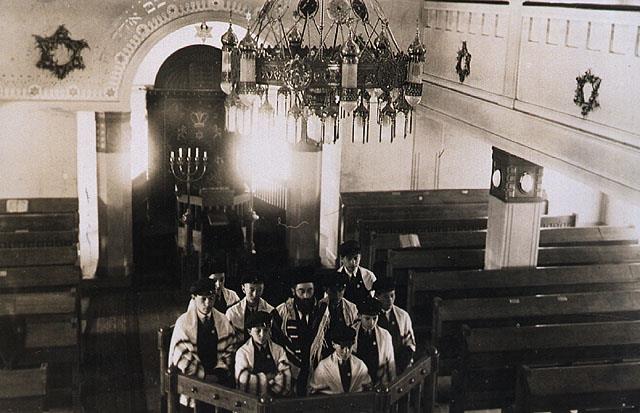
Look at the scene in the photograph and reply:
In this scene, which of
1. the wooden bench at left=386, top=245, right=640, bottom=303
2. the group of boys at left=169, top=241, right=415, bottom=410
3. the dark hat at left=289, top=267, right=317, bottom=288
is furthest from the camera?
the wooden bench at left=386, top=245, right=640, bottom=303

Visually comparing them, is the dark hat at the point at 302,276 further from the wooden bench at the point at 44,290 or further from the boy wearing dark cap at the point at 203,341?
the wooden bench at the point at 44,290

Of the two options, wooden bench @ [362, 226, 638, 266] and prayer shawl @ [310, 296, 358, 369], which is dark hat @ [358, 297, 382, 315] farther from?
wooden bench @ [362, 226, 638, 266]

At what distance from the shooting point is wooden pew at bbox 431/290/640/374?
9.09 meters

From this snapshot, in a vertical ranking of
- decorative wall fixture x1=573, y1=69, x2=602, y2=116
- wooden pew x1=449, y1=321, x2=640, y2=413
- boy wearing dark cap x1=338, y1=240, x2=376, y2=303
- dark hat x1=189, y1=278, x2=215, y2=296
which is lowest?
wooden pew x1=449, y1=321, x2=640, y2=413

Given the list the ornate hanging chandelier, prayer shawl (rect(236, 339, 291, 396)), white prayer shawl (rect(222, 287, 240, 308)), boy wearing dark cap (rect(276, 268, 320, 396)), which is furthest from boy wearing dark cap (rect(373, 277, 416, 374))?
the ornate hanging chandelier

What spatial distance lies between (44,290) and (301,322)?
3.96 metres

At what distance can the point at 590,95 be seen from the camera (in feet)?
25.8

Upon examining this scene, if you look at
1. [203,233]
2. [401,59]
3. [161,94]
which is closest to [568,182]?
[203,233]

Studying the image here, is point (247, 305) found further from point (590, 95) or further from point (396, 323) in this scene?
point (590, 95)

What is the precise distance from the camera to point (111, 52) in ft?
40.9

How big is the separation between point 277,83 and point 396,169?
23.9 feet

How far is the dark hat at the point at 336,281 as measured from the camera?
8.56 meters

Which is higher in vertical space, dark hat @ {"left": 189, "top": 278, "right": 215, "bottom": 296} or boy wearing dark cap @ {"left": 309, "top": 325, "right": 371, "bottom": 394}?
dark hat @ {"left": 189, "top": 278, "right": 215, "bottom": 296}

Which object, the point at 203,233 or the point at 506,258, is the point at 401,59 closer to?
the point at 506,258
